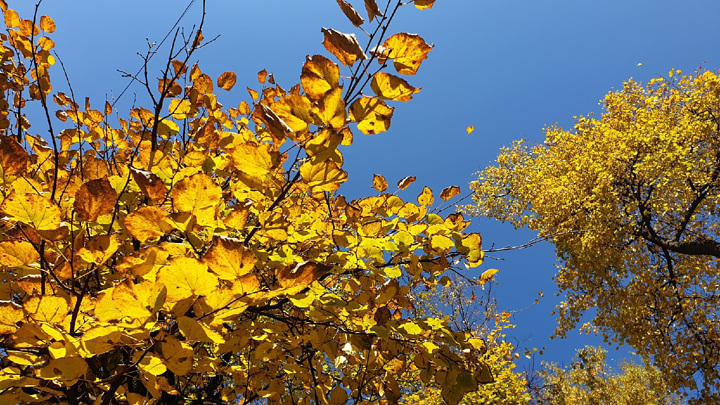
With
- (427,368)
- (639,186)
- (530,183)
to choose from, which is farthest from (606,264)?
(427,368)

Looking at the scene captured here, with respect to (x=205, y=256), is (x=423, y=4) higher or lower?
higher

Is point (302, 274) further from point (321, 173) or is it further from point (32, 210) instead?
point (32, 210)

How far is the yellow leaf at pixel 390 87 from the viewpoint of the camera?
2.52 feet

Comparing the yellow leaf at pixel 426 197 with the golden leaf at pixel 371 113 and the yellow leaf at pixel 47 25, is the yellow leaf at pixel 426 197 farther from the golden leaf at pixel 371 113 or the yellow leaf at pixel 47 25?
the yellow leaf at pixel 47 25

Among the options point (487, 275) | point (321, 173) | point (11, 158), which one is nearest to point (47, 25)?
point (11, 158)

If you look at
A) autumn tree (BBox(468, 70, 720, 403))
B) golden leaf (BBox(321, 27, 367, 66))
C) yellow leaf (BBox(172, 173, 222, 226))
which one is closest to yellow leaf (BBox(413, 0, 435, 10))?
golden leaf (BBox(321, 27, 367, 66))

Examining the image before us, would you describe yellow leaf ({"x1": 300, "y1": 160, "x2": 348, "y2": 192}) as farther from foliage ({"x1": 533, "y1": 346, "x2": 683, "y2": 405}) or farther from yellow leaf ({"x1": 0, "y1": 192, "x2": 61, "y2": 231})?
foliage ({"x1": 533, "y1": 346, "x2": 683, "y2": 405})

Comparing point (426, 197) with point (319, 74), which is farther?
point (426, 197)

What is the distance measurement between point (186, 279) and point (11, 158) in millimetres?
632

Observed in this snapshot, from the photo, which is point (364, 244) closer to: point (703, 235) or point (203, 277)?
point (203, 277)

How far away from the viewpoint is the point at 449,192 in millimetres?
1513

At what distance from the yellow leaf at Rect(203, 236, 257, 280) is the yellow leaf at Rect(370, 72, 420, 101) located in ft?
1.45

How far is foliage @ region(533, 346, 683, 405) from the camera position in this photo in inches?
591

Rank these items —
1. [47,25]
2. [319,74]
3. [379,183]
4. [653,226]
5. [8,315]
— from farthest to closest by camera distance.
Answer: [653,226], [47,25], [379,183], [319,74], [8,315]
